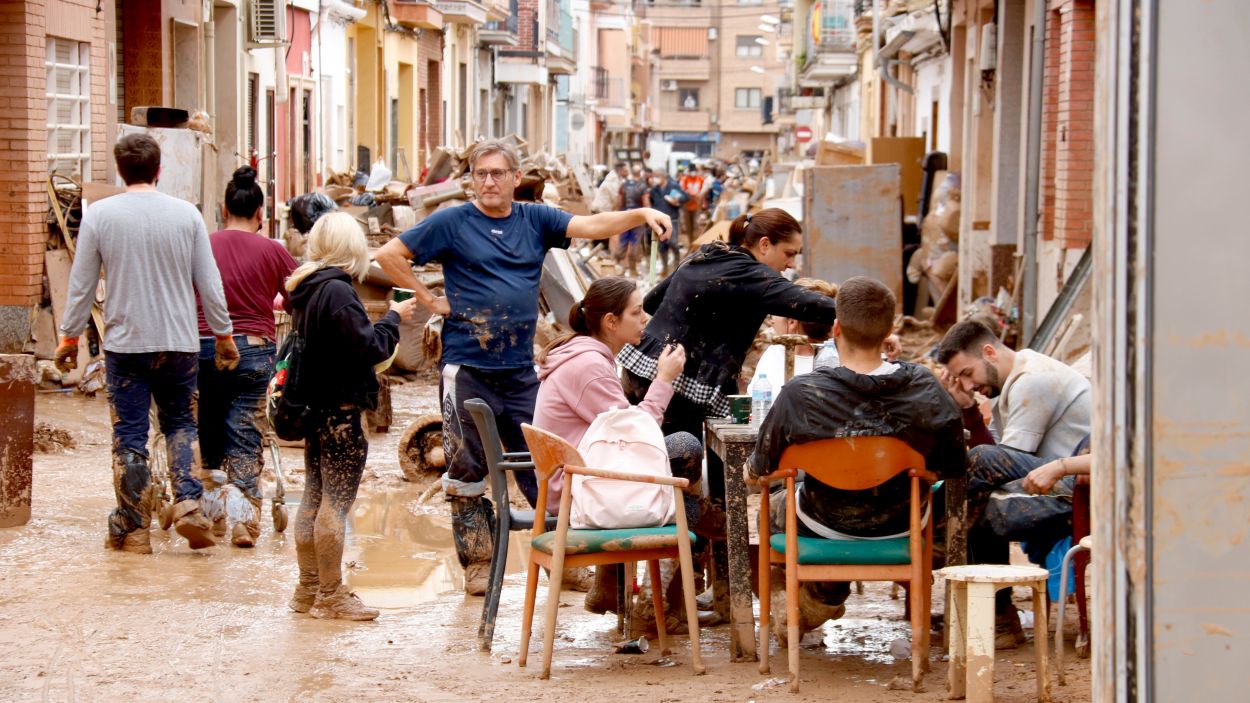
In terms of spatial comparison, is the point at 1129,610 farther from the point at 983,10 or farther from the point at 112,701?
the point at 983,10

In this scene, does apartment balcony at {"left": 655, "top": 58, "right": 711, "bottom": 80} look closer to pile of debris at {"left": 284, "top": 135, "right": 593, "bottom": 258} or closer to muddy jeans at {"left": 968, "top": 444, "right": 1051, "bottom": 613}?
pile of debris at {"left": 284, "top": 135, "right": 593, "bottom": 258}

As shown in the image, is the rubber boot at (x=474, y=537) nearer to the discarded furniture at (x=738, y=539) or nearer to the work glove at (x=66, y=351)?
the discarded furniture at (x=738, y=539)

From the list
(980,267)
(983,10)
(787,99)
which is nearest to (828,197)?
(980,267)

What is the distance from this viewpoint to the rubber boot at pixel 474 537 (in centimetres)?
659

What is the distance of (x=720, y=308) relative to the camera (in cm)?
608

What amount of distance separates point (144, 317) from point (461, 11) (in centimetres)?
2770

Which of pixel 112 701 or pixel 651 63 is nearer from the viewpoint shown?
pixel 112 701

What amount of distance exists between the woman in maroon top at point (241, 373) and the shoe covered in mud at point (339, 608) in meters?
1.35

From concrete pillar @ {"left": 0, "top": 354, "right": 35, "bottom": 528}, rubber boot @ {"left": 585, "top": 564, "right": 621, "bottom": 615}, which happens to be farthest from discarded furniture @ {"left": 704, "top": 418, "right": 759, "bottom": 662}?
concrete pillar @ {"left": 0, "top": 354, "right": 35, "bottom": 528}

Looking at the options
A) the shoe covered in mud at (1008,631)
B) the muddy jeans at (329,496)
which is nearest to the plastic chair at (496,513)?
the muddy jeans at (329,496)

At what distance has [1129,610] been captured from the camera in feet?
11.3

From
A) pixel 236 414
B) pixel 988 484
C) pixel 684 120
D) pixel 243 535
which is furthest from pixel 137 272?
Result: pixel 684 120

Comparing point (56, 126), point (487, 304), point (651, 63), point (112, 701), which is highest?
point (651, 63)

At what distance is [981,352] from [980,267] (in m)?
10.9
